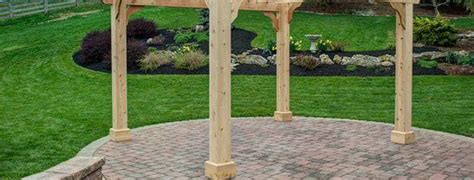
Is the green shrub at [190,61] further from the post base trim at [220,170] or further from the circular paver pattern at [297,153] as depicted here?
the post base trim at [220,170]

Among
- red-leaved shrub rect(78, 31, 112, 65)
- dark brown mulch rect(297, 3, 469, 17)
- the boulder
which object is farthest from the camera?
dark brown mulch rect(297, 3, 469, 17)

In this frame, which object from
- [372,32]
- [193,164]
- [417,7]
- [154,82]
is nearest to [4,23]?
[154,82]

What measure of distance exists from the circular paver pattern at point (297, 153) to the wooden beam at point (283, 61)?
0.53m

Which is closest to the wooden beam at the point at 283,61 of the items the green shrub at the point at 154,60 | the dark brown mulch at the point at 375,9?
the green shrub at the point at 154,60

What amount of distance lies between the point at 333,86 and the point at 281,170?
8.29 metres

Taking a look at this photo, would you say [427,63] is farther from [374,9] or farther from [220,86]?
[374,9]

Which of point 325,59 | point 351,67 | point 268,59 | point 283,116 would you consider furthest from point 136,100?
point 351,67

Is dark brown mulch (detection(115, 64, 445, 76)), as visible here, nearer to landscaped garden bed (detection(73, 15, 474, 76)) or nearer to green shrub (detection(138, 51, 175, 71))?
landscaped garden bed (detection(73, 15, 474, 76))

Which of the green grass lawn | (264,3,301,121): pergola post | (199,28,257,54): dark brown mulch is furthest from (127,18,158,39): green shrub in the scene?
(264,3,301,121): pergola post

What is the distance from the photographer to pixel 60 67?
17.3m

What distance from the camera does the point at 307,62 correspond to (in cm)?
1641

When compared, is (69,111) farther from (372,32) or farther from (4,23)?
(4,23)

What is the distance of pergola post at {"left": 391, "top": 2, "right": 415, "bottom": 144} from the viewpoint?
8.66 metres

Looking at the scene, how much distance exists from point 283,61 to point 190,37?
9525 millimetres
